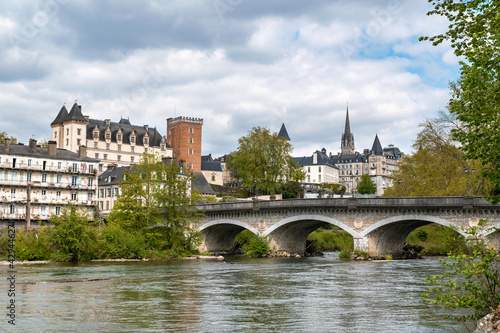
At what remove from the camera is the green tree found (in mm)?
44812

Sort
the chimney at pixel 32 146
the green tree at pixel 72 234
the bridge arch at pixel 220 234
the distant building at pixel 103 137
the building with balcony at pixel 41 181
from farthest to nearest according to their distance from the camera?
the distant building at pixel 103 137 → the chimney at pixel 32 146 → the building with balcony at pixel 41 181 → the bridge arch at pixel 220 234 → the green tree at pixel 72 234

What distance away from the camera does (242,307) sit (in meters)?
20.2

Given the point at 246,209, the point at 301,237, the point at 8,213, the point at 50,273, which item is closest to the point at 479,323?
the point at 50,273

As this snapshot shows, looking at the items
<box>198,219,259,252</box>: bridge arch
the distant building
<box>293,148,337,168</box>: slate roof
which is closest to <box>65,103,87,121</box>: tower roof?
the distant building

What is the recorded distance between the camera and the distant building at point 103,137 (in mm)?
107250

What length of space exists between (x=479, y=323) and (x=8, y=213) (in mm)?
62049

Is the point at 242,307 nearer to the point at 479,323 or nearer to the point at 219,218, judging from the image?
the point at 479,323

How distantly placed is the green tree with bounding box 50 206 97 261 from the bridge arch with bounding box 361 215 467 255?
2170 centimetres

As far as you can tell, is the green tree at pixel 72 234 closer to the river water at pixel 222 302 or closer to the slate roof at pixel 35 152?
the river water at pixel 222 302

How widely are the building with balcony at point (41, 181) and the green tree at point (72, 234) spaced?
19.7 metres

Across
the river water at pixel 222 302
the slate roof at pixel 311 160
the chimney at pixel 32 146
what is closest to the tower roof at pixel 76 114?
the chimney at pixel 32 146

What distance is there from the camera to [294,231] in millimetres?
58594

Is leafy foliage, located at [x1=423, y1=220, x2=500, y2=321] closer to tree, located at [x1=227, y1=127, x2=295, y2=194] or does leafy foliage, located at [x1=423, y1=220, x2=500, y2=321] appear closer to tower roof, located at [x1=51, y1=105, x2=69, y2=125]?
tree, located at [x1=227, y1=127, x2=295, y2=194]

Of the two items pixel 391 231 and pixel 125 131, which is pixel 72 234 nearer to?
pixel 391 231
